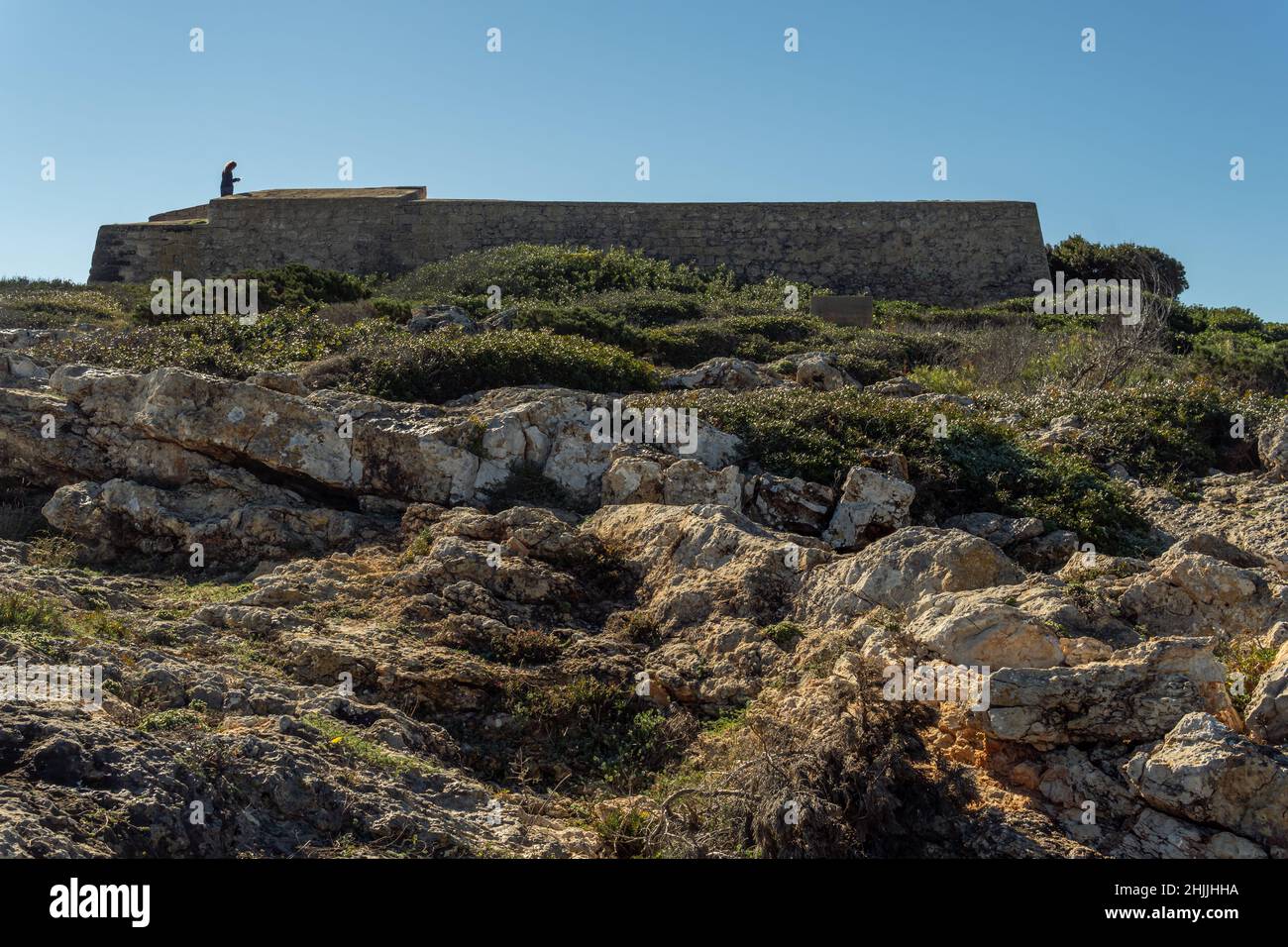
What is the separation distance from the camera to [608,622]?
6742 mm

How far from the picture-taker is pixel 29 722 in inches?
165

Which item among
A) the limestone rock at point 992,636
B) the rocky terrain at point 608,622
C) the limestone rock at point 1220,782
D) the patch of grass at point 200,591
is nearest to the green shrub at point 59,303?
the rocky terrain at point 608,622

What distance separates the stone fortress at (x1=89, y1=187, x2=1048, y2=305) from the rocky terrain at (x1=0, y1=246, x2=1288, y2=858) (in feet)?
47.0

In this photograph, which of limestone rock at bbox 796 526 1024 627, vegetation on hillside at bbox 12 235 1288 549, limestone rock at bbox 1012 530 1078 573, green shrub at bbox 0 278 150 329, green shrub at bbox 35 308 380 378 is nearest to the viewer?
limestone rock at bbox 796 526 1024 627

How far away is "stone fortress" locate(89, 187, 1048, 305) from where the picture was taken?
24891 mm

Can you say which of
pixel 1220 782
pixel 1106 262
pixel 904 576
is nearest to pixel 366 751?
pixel 904 576

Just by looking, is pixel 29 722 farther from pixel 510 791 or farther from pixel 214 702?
pixel 510 791

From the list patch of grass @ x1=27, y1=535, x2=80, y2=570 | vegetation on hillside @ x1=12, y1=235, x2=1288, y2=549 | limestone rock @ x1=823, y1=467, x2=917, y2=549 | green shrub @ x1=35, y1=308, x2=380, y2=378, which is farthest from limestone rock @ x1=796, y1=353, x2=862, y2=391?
patch of grass @ x1=27, y1=535, x2=80, y2=570

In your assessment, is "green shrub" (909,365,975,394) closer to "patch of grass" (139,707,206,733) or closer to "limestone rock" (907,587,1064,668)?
"limestone rock" (907,587,1064,668)

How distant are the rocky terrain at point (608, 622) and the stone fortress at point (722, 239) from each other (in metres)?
14.3

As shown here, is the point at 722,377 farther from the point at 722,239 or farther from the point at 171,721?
the point at 722,239
